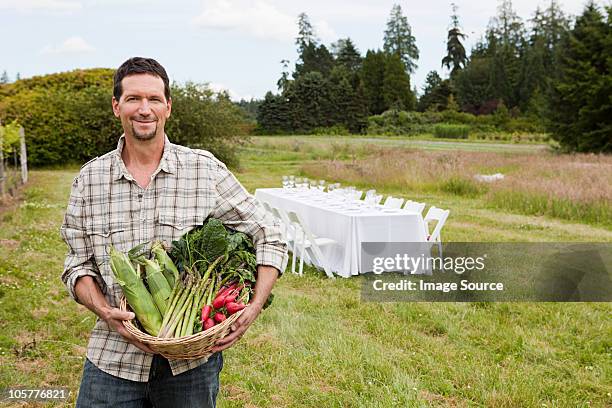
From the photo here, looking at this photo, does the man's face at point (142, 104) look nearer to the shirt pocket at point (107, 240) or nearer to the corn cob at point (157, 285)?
the shirt pocket at point (107, 240)

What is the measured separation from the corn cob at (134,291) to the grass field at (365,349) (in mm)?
2069

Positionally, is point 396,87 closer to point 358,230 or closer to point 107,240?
point 358,230

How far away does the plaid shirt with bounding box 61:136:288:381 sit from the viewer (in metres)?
2.02

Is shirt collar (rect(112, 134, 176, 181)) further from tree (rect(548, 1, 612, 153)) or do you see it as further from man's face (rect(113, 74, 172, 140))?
tree (rect(548, 1, 612, 153))

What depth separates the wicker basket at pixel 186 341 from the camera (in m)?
1.79

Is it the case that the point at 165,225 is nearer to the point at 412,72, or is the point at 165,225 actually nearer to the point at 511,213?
the point at 511,213

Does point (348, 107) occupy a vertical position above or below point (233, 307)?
above

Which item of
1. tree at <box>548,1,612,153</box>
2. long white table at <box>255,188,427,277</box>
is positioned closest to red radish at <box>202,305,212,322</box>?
long white table at <box>255,188,427,277</box>

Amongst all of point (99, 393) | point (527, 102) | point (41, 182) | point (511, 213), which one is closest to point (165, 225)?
point (99, 393)

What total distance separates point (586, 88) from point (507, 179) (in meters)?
12.9

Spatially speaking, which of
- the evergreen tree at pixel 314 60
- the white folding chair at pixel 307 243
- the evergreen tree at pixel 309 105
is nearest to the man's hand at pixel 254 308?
the white folding chair at pixel 307 243

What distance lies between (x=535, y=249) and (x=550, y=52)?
4616 cm

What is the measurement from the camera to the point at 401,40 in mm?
62469

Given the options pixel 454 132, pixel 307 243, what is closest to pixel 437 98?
pixel 454 132
